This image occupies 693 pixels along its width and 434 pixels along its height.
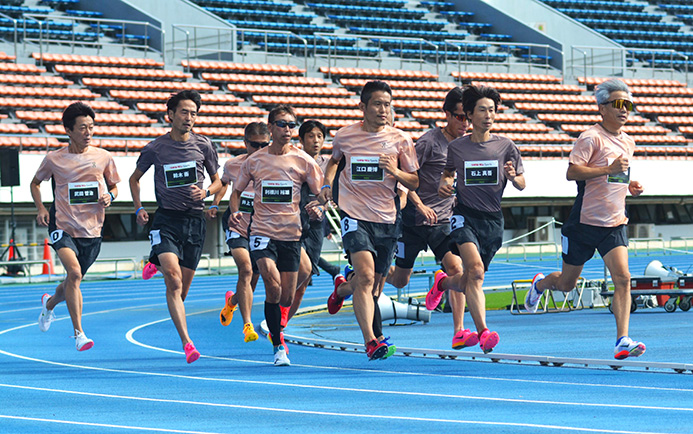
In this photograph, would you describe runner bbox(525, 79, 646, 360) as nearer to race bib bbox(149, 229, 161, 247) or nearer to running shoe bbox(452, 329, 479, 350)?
running shoe bbox(452, 329, 479, 350)

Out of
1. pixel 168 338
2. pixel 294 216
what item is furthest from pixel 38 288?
pixel 294 216

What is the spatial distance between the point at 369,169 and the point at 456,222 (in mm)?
816

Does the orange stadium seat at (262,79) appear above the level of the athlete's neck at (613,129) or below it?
above

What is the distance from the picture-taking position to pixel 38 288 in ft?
71.6

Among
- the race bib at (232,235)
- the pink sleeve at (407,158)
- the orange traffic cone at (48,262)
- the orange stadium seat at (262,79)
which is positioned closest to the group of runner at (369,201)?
the pink sleeve at (407,158)

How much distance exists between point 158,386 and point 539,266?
20.4 meters

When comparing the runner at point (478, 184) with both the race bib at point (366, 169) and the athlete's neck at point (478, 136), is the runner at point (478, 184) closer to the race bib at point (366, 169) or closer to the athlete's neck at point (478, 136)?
the athlete's neck at point (478, 136)

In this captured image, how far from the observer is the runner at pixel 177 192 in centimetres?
859

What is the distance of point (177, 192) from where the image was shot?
8.73m

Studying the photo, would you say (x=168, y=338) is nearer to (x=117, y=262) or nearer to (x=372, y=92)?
(x=372, y=92)

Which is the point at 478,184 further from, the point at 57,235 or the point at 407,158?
the point at 57,235

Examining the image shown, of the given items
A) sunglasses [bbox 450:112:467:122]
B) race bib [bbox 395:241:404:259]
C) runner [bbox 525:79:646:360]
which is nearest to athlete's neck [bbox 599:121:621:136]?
runner [bbox 525:79:646:360]

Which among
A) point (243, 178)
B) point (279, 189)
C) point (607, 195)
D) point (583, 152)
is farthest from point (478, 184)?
point (243, 178)

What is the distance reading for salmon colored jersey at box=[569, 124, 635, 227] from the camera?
7801 millimetres
